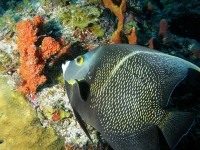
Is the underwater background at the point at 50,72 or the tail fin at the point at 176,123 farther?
the underwater background at the point at 50,72

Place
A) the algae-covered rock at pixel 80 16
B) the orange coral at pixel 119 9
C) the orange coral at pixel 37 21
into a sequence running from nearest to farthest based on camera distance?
the orange coral at pixel 37 21, the algae-covered rock at pixel 80 16, the orange coral at pixel 119 9

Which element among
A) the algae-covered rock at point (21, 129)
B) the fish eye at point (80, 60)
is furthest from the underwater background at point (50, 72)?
the fish eye at point (80, 60)

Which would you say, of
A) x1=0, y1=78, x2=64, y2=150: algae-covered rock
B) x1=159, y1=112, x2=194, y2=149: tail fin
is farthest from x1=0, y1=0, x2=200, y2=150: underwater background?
x1=159, y1=112, x2=194, y2=149: tail fin

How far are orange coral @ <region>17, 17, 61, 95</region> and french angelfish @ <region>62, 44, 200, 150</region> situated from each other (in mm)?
837

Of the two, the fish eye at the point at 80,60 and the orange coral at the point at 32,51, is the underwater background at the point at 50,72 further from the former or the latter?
the fish eye at the point at 80,60

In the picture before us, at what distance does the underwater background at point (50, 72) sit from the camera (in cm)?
214

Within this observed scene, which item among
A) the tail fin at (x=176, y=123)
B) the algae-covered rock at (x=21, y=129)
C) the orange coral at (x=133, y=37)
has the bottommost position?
the algae-covered rock at (x=21, y=129)

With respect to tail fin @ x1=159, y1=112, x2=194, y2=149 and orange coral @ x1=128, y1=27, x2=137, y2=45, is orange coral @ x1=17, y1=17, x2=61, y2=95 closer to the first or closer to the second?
orange coral @ x1=128, y1=27, x2=137, y2=45

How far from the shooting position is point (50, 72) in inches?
92.5

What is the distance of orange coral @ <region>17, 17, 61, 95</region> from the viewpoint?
2.09 metres

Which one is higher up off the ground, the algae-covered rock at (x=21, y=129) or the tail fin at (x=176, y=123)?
the tail fin at (x=176, y=123)

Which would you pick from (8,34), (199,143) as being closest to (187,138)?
(199,143)

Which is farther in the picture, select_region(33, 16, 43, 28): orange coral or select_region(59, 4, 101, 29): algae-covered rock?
select_region(59, 4, 101, 29): algae-covered rock

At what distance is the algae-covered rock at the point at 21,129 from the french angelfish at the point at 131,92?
3.29 ft
